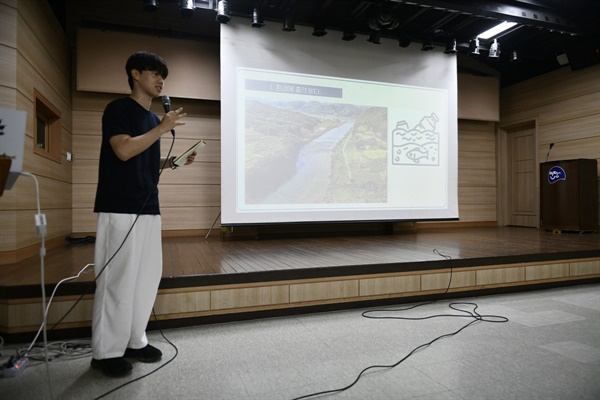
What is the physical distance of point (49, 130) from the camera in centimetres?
354

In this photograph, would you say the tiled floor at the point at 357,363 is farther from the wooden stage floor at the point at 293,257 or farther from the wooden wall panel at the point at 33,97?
the wooden wall panel at the point at 33,97

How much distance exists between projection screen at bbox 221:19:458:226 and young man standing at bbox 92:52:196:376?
210 cm

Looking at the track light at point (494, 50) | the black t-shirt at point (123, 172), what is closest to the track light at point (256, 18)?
the black t-shirt at point (123, 172)

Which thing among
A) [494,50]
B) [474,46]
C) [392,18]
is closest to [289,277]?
[392,18]

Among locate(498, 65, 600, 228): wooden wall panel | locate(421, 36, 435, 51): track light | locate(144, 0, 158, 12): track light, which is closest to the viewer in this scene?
locate(144, 0, 158, 12): track light

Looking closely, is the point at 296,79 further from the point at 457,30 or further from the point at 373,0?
the point at 457,30

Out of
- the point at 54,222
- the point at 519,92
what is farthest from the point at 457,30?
the point at 54,222

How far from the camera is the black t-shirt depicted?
149 cm

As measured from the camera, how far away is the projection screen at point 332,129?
3770 millimetres

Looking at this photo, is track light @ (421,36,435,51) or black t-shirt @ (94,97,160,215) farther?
track light @ (421,36,435,51)

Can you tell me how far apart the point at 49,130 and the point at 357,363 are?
11.5ft

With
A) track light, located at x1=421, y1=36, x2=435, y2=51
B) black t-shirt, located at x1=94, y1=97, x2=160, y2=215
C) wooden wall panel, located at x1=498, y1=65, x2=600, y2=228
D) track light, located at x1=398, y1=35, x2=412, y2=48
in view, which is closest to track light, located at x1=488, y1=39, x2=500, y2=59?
track light, located at x1=421, y1=36, x2=435, y2=51

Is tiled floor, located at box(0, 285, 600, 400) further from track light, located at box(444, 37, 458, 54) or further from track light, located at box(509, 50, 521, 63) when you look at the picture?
track light, located at box(509, 50, 521, 63)

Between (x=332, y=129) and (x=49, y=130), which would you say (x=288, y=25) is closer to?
(x=332, y=129)
